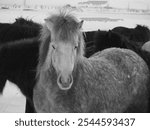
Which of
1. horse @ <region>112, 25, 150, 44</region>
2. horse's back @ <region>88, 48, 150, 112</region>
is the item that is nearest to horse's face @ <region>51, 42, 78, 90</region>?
horse's back @ <region>88, 48, 150, 112</region>

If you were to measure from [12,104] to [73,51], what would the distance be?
54 cm

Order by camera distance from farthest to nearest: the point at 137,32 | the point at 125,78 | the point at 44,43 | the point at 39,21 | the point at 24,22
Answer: the point at 137,32, the point at 24,22, the point at 39,21, the point at 125,78, the point at 44,43

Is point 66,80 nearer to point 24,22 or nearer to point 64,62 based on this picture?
point 64,62

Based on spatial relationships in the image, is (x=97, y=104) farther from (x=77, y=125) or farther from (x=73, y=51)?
(x=73, y=51)

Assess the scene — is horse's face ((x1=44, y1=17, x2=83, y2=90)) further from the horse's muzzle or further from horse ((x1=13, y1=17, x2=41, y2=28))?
horse ((x1=13, y1=17, x2=41, y2=28))

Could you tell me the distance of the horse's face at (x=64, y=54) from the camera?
1.13 metres

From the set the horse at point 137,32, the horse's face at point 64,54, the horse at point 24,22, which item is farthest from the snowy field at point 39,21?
the horse's face at point 64,54

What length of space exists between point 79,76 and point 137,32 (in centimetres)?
93

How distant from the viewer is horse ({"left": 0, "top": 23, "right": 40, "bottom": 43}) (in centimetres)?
169

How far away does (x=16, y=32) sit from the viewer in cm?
171

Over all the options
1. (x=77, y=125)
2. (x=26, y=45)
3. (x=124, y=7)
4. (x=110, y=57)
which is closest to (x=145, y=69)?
(x=110, y=57)

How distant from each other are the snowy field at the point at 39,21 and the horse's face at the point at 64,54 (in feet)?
0.95

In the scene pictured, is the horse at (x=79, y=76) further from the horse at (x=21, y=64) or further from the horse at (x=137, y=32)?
the horse at (x=137, y=32)

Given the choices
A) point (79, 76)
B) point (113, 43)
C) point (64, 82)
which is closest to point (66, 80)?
point (64, 82)
